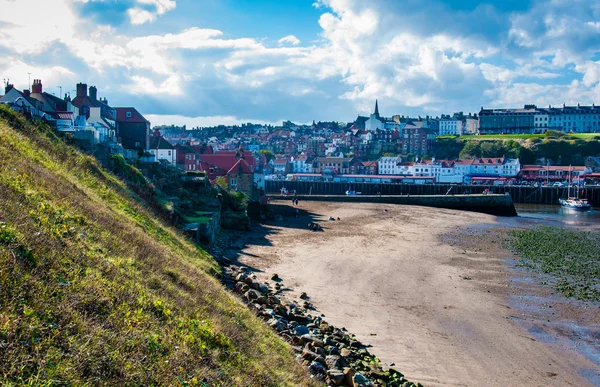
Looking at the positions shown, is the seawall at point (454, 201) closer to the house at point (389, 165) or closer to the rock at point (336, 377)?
the rock at point (336, 377)

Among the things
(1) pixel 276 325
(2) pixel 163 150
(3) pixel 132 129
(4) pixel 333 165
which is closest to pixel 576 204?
(2) pixel 163 150

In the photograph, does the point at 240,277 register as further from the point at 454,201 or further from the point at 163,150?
the point at 454,201

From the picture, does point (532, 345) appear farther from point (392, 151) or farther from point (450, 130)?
point (450, 130)

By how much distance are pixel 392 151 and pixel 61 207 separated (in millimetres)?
153048

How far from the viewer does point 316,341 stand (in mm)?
11914

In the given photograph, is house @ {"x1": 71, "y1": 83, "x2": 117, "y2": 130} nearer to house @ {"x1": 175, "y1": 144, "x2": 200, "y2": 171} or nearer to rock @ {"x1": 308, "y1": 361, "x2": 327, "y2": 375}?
house @ {"x1": 175, "y1": 144, "x2": 200, "y2": 171}

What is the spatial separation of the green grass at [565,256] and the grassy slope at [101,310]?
16643 millimetres

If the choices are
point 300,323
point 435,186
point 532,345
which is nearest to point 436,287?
point 532,345

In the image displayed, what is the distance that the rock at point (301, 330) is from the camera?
1276cm

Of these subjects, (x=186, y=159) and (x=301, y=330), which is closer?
(x=301, y=330)

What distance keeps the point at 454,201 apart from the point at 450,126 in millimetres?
132795

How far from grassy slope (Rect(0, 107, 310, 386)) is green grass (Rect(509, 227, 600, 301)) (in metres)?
16.6

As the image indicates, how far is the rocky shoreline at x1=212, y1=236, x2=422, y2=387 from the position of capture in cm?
1036

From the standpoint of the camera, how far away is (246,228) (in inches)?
1407
